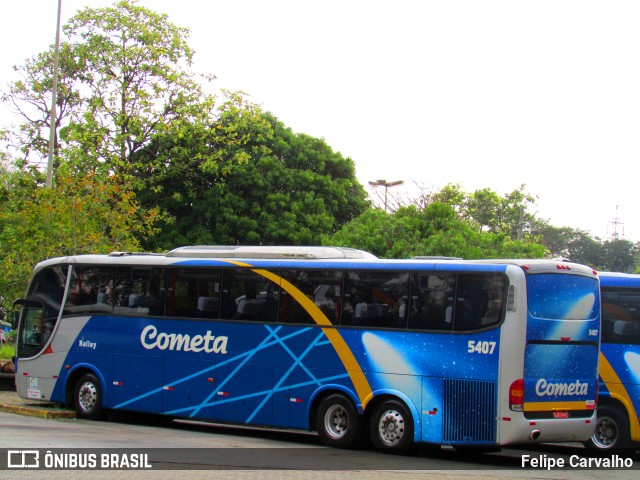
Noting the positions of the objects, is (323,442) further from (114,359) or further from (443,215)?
(443,215)

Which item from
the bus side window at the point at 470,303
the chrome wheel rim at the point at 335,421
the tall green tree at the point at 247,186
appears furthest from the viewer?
the tall green tree at the point at 247,186

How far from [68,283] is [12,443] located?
6.65 metres

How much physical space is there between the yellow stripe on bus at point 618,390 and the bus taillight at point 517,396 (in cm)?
323

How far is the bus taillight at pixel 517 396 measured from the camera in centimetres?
1297

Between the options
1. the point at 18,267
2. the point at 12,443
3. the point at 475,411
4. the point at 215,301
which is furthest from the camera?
the point at 18,267

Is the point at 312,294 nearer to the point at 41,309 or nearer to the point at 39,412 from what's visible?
the point at 39,412

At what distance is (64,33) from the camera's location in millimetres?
36406

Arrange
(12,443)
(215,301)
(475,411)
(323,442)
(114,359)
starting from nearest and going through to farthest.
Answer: (12,443), (475,411), (323,442), (215,301), (114,359)

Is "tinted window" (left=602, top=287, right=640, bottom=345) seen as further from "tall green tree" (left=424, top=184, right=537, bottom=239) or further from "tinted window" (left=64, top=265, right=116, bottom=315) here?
"tall green tree" (left=424, top=184, right=537, bottom=239)

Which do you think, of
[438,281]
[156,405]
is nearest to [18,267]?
[156,405]

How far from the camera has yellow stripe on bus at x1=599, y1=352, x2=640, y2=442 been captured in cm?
1534

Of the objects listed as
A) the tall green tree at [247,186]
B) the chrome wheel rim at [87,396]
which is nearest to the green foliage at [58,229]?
the chrome wheel rim at [87,396]

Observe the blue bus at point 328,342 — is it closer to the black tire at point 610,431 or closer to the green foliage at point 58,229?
the black tire at point 610,431

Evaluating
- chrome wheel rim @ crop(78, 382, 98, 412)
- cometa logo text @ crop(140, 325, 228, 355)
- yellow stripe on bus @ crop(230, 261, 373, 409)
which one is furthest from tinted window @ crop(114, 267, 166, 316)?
yellow stripe on bus @ crop(230, 261, 373, 409)
